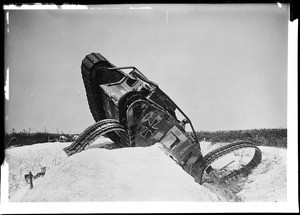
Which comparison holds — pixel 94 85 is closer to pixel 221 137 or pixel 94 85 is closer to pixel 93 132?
pixel 93 132

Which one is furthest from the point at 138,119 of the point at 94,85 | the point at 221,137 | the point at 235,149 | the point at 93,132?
the point at 235,149

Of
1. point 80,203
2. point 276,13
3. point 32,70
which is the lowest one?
point 80,203

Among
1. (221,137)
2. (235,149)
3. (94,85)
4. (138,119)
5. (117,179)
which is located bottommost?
(117,179)

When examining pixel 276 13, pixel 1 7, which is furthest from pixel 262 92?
pixel 1 7

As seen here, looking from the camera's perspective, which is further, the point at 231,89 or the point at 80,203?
the point at 231,89

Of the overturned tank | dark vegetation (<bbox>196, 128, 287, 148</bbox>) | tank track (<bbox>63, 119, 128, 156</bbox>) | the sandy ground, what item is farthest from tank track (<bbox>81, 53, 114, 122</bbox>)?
dark vegetation (<bbox>196, 128, 287, 148</bbox>)

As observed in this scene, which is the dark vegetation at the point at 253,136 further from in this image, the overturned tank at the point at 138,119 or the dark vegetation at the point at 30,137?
the dark vegetation at the point at 30,137

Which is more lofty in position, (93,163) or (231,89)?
(231,89)

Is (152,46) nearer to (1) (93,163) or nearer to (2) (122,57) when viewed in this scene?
(2) (122,57)
